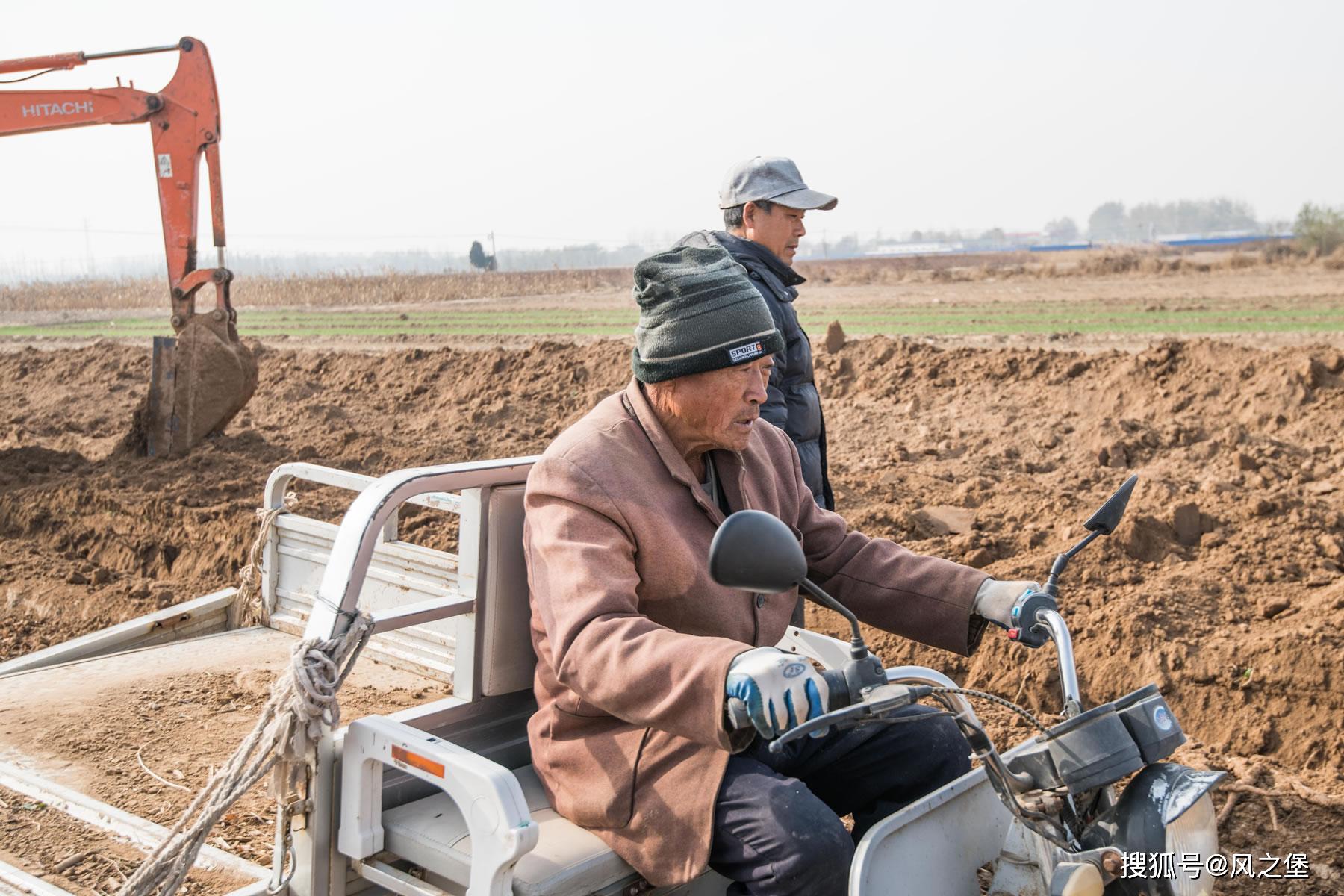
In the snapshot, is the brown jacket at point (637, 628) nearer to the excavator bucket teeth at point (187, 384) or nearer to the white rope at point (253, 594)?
the white rope at point (253, 594)

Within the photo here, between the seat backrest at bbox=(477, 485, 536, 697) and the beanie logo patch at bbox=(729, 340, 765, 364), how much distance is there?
785 mm

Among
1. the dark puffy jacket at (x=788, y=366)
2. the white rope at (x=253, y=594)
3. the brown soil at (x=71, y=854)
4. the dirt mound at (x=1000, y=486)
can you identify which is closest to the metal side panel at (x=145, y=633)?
the white rope at (x=253, y=594)

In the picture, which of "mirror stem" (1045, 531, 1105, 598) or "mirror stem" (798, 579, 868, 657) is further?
"mirror stem" (1045, 531, 1105, 598)

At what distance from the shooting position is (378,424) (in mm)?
13102

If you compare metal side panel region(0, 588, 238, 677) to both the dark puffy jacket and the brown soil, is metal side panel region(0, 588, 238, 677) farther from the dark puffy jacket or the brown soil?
the dark puffy jacket

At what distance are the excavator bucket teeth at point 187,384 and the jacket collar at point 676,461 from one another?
9.34 metres

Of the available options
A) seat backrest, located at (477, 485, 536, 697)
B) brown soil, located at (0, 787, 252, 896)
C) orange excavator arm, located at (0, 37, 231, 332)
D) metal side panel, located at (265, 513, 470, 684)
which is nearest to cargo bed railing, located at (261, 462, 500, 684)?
metal side panel, located at (265, 513, 470, 684)

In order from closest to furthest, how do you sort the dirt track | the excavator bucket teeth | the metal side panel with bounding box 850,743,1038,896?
1. the metal side panel with bounding box 850,743,1038,896
2. the dirt track
3. the excavator bucket teeth

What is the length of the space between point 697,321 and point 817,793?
45.5 inches

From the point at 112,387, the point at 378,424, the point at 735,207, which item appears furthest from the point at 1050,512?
the point at 112,387

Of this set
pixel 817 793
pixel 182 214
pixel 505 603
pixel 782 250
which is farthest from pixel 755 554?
pixel 182 214

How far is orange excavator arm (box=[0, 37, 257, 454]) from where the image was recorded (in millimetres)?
11367

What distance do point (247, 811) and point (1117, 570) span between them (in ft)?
14.6

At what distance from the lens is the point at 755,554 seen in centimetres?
214
